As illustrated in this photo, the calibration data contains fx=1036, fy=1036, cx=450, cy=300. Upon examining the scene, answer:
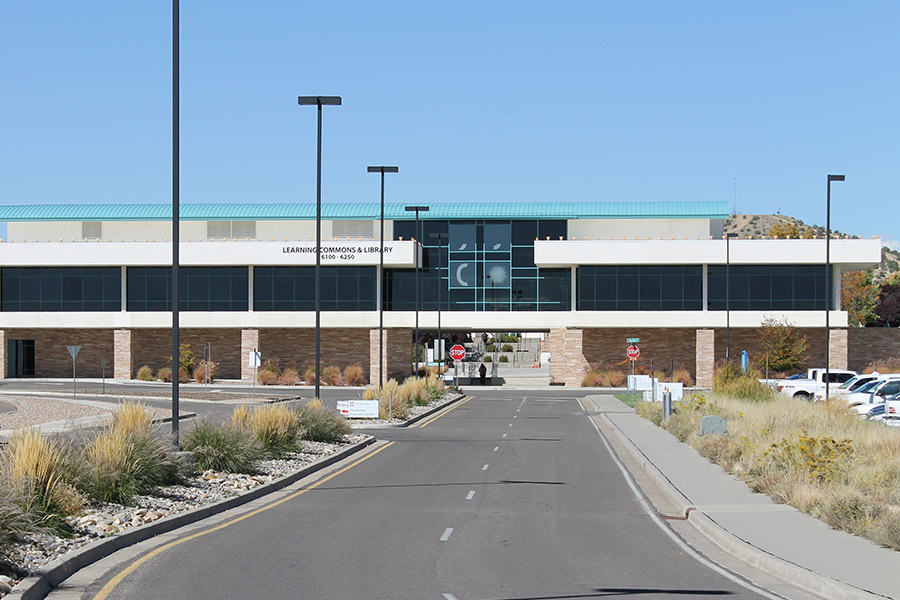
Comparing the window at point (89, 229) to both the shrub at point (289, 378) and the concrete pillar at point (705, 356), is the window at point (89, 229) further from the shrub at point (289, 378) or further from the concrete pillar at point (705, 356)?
the concrete pillar at point (705, 356)

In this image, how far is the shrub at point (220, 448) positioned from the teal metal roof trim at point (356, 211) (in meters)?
52.6

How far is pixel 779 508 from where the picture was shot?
51.4ft

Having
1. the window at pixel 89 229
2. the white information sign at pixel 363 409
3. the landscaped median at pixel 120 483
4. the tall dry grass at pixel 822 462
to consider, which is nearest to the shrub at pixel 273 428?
the landscaped median at pixel 120 483

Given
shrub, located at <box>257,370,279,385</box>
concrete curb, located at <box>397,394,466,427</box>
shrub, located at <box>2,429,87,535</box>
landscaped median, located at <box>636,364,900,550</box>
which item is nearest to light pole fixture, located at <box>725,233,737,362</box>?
concrete curb, located at <box>397,394,466,427</box>

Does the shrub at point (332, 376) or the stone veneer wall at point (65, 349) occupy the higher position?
the stone veneer wall at point (65, 349)

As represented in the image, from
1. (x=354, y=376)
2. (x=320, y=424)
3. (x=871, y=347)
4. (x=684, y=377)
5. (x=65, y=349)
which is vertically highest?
(x=871, y=347)

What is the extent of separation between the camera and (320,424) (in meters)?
26.8

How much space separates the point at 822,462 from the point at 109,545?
1137cm

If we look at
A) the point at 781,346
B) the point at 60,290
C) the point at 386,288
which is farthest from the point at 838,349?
the point at 60,290

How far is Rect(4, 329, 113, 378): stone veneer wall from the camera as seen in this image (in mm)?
74500

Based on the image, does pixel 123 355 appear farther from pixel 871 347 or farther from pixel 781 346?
pixel 871 347

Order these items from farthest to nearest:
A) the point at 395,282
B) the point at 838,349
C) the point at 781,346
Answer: the point at 395,282, the point at 781,346, the point at 838,349

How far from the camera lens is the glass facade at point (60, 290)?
72.2 meters

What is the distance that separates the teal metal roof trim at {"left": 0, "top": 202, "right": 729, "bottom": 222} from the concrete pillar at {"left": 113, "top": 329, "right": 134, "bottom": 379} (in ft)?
29.0
